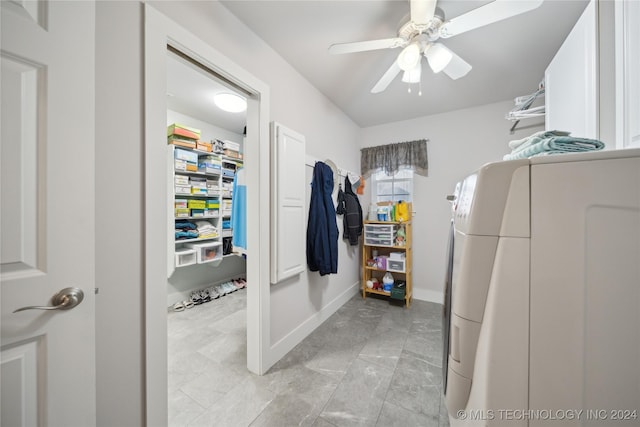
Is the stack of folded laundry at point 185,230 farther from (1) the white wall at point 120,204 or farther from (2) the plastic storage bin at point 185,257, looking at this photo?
(1) the white wall at point 120,204

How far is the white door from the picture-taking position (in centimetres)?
62

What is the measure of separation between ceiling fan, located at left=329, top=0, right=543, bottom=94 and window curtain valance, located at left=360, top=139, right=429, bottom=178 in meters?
1.45

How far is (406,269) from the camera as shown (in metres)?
2.80

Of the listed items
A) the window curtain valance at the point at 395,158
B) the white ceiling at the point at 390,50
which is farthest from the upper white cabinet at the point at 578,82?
the window curtain valance at the point at 395,158

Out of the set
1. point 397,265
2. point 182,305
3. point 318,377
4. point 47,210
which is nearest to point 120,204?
point 47,210

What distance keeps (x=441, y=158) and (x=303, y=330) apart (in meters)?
2.71

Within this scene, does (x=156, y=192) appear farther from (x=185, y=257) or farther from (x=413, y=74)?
(x=185, y=257)

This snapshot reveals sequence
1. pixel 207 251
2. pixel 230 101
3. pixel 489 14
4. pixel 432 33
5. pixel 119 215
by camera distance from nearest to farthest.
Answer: pixel 119 215
pixel 489 14
pixel 432 33
pixel 230 101
pixel 207 251

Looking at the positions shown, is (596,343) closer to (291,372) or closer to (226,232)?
(291,372)

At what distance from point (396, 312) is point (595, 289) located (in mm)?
2354

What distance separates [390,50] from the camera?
1695 mm

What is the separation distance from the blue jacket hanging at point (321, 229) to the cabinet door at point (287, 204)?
142 millimetres

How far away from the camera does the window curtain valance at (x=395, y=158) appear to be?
296 centimetres

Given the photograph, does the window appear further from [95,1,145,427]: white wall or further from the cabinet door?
[95,1,145,427]: white wall
